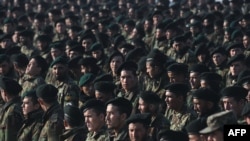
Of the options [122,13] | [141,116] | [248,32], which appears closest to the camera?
[141,116]

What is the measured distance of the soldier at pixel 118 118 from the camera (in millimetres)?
9312

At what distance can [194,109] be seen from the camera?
10.5m

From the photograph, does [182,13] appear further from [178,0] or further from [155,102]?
[155,102]

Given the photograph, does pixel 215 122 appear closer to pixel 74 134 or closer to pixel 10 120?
pixel 74 134

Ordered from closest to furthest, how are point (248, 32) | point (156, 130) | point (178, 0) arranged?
point (156, 130)
point (248, 32)
point (178, 0)

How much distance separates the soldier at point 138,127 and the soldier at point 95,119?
86cm

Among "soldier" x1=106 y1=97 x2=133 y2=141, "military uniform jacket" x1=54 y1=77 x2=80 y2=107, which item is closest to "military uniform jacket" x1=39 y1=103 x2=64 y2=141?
"soldier" x1=106 y1=97 x2=133 y2=141

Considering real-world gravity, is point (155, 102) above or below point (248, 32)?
below

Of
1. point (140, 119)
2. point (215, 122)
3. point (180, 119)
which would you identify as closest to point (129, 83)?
point (180, 119)

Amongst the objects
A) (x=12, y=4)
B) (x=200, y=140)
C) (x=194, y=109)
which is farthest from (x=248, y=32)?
(x=12, y=4)

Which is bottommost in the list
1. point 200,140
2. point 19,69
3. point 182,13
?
point 200,140

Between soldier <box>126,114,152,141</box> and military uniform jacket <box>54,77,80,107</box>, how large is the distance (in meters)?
3.68

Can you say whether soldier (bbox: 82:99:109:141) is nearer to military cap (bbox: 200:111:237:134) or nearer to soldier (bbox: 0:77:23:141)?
soldier (bbox: 0:77:23:141)

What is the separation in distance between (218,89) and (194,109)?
1.31 m
